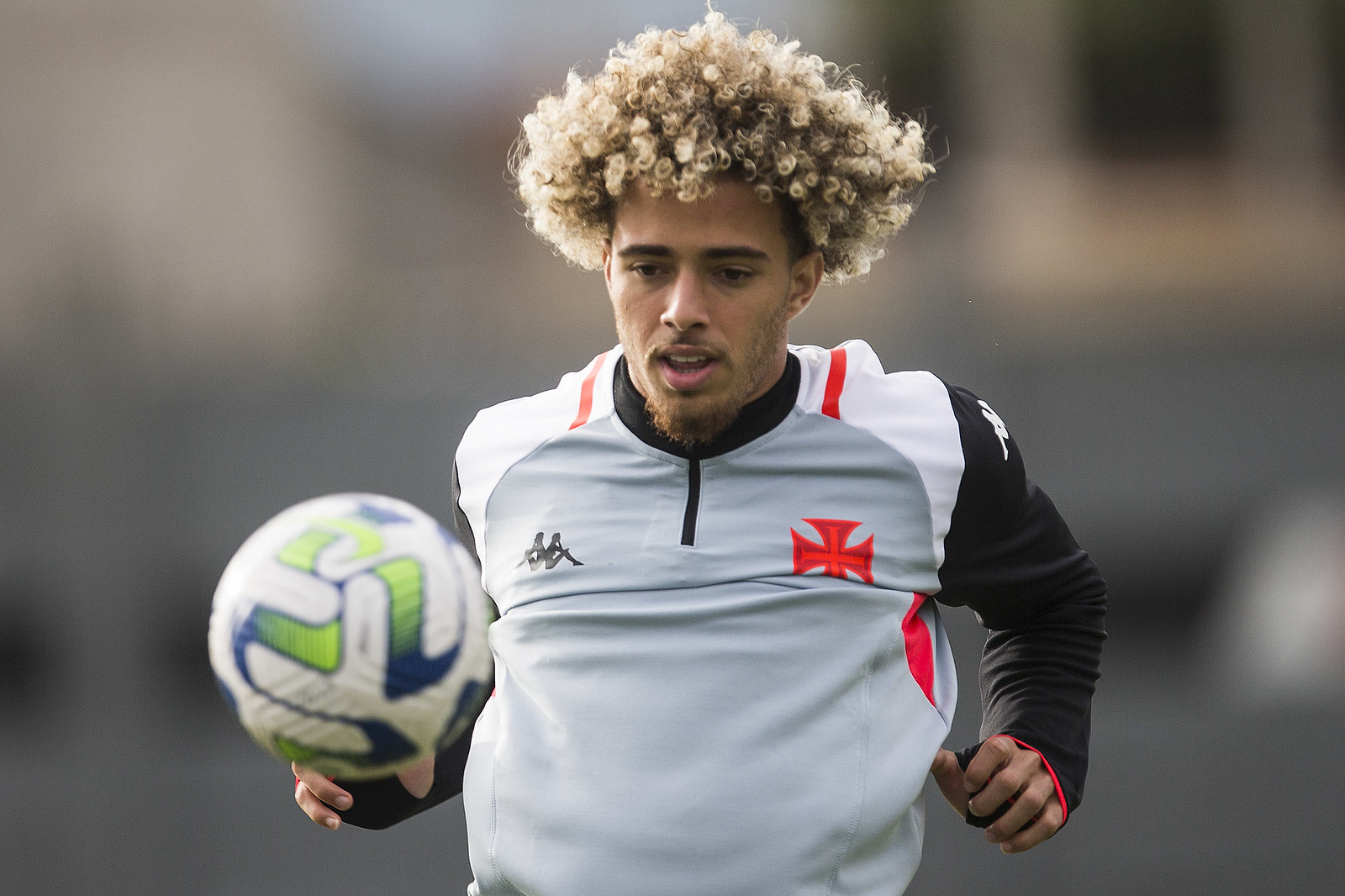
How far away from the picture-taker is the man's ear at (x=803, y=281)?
10.6 feet

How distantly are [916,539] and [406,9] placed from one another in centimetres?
907

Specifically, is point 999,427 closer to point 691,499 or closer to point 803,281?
point 803,281

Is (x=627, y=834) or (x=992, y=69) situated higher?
(x=992, y=69)

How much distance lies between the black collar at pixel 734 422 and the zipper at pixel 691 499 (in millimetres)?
23

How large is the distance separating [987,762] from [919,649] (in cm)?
28

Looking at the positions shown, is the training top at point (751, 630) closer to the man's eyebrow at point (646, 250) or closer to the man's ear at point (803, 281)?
the man's ear at point (803, 281)

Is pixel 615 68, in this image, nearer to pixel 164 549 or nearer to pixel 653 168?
pixel 653 168

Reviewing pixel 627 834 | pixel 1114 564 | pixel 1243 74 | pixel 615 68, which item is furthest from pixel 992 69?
pixel 627 834

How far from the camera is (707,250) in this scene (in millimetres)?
2982

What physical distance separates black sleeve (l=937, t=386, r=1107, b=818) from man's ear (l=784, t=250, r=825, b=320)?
390mm

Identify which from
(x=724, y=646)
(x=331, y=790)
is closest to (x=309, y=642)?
(x=331, y=790)

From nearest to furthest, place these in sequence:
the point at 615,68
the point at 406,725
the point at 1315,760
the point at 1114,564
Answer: the point at 406,725, the point at 615,68, the point at 1315,760, the point at 1114,564

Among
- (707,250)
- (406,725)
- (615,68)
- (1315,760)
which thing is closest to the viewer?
(406,725)

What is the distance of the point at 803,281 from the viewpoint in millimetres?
3293
